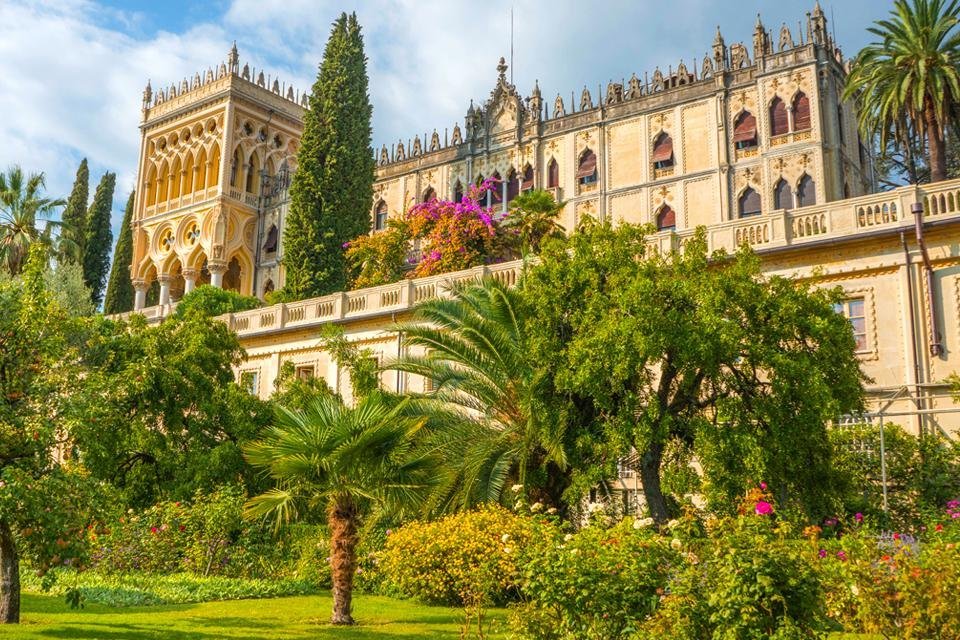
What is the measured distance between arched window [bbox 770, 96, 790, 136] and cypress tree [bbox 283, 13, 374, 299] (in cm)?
1878

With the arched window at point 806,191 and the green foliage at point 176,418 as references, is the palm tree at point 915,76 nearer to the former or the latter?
the arched window at point 806,191

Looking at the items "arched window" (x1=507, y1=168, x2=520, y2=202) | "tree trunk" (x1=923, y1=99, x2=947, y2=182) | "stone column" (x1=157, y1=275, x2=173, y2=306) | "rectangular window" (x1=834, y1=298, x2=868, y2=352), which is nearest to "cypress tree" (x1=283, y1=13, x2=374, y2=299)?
"arched window" (x1=507, y1=168, x2=520, y2=202)

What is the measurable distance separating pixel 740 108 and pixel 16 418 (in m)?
35.7

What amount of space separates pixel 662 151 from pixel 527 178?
7.77 meters

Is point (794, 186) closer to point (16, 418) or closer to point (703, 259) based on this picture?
point (703, 259)

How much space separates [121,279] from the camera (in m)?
56.1

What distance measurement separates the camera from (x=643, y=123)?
Answer: 42.9 meters

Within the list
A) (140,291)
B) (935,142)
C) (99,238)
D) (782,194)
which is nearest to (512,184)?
Answer: (782,194)

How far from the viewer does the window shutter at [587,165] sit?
44.4 meters

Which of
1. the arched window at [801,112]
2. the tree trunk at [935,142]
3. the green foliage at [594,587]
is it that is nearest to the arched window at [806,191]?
the arched window at [801,112]

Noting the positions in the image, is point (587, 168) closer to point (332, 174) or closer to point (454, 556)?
point (332, 174)

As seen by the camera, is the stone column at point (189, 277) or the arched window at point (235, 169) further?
the arched window at point (235, 169)

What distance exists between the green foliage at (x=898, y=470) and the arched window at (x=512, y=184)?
31.8 m

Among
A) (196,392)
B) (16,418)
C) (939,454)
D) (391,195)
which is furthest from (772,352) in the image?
(391,195)
